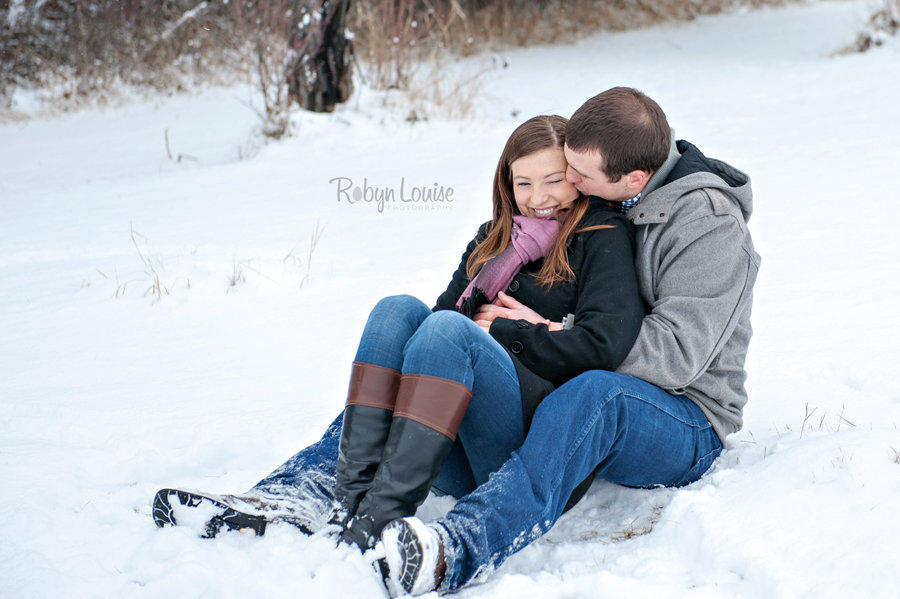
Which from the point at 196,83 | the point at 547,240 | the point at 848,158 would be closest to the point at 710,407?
the point at 547,240

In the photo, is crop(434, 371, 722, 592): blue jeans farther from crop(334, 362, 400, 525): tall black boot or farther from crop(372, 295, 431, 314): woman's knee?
crop(372, 295, 431, 314): woman's knee

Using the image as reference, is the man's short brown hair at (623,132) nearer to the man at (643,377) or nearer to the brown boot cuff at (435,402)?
the man at (643,377)

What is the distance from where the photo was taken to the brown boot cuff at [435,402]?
1671mm

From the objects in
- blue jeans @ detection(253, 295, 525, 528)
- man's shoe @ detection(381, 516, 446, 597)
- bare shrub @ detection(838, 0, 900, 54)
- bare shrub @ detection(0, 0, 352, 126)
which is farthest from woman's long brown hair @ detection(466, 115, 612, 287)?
bare shrub @ detection(838, 0, 900, 54)

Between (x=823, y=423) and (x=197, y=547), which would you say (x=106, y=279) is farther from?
(x=823, y=423)

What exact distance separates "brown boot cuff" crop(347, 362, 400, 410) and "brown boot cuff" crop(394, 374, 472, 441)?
3.8 inches

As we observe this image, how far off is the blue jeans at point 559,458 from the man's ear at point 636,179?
54 centimetres

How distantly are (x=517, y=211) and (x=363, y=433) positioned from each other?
88 cm

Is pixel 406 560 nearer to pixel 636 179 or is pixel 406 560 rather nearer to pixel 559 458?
pixel 559 458

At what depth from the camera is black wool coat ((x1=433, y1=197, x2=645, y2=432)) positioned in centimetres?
175

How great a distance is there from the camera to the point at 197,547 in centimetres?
166

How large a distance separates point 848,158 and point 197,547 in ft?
15.8

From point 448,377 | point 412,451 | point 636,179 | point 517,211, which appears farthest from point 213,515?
point 636,179

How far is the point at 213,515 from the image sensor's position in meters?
1.68
